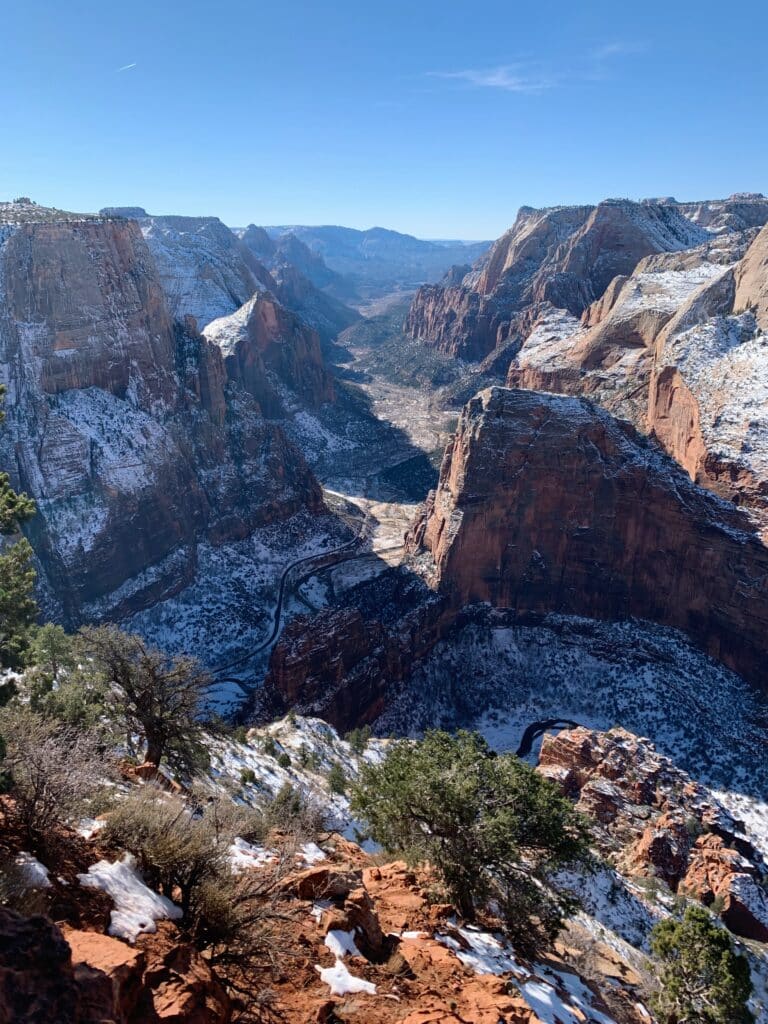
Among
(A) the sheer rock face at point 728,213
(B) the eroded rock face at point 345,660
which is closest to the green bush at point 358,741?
(B) the eroded rock face at point 345,660

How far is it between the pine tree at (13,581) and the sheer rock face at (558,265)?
12275 cm

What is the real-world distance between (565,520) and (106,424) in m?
46.4

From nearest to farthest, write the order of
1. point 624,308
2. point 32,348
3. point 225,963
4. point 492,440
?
point 225,963 < point 492,440 < point 32,348 < point 624,308

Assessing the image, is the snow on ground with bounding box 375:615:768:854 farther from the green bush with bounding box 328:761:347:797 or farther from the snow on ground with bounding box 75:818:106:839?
the snow on ground with bounding box 75:818:106:839

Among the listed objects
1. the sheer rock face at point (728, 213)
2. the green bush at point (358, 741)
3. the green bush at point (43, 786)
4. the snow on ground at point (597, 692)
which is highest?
the sheer rock face at point (728, 213)

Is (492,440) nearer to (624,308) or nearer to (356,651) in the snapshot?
(356,651)

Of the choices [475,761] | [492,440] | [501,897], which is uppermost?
[492,440]

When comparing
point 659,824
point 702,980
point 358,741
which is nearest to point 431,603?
point 358,741

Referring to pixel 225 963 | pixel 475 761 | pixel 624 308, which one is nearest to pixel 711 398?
pixel 624 308

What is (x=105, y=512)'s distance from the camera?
6228 centimetres

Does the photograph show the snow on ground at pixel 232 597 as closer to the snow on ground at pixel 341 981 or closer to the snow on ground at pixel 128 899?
→ the snow on ground at pixel 128 899

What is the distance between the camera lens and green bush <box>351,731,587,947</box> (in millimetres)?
16031

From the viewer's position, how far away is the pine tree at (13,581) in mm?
18219

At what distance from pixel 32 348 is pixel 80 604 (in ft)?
82.1
